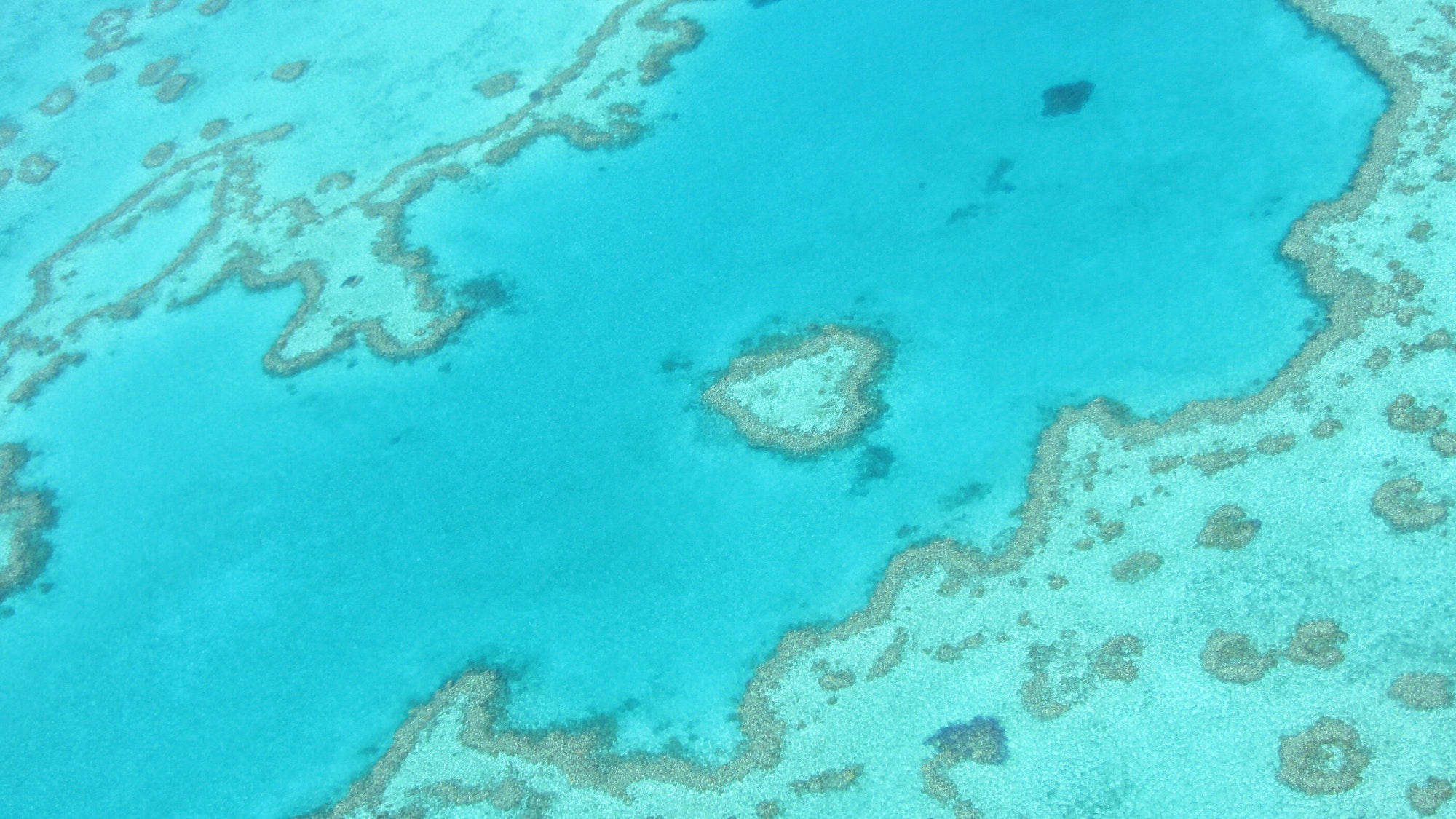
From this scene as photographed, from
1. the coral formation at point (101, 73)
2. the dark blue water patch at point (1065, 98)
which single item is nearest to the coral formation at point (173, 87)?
the coral formation at point (101, 73)

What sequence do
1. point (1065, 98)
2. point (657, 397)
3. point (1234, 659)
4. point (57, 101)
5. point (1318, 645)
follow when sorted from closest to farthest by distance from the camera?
point (1318, 645) → point (1234, 659) → point (657, 397) → point (1065, 98) → point (57, 101)

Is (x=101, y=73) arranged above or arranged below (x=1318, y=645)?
above

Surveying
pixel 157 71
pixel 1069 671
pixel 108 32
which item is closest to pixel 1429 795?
Result: pixel 1069 671

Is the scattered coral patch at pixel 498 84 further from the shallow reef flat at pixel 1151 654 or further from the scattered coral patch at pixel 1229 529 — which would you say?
the scattered coral patch at pixel 1229 529

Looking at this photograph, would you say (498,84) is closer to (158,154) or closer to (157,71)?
(158,154)

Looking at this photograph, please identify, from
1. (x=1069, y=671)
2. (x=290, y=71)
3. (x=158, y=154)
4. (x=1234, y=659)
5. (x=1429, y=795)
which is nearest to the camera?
(x=1429, y=795)

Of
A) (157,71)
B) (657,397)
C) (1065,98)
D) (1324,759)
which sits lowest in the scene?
(1324,759)
